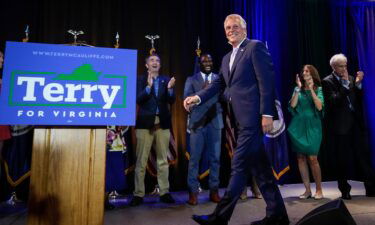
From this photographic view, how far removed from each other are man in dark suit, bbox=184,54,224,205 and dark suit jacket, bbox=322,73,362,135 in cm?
135

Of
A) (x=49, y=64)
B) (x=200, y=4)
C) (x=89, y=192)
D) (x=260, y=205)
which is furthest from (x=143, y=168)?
(x=200, y=4)

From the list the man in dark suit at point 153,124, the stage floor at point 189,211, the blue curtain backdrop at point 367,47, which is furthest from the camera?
the blue curtain backdrop at point 367,47

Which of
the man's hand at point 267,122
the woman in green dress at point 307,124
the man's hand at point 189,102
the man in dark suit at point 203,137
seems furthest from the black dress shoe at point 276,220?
the woman in green dress at point 307,124

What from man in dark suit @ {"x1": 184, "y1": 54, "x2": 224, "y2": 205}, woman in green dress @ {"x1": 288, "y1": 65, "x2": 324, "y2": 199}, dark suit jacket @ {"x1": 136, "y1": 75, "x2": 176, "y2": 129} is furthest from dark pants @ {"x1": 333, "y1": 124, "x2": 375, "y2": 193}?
dark suit jacket @ {"x1": 136, "y1": 75, "x2": 176, "y2": 129}

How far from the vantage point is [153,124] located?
327 centimetres

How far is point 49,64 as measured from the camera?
127 cm

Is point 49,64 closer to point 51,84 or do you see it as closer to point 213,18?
point 51,84

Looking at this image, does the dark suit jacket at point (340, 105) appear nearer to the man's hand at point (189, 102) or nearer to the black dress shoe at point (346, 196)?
the black dress shoe at point (346, 196)

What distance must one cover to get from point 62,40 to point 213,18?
2349 millimetres

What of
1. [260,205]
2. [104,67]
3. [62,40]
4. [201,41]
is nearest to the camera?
[104,67]

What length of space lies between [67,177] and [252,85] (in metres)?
1.44

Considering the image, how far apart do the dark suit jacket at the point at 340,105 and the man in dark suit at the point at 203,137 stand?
4.43 feet

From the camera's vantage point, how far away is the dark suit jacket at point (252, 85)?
80.3 inches

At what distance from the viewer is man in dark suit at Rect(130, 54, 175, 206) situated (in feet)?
10.6
